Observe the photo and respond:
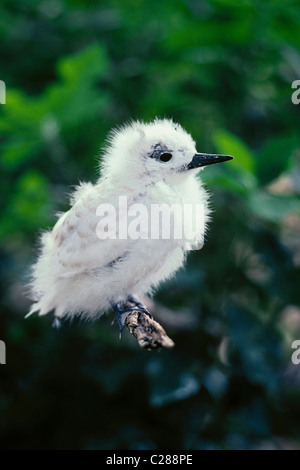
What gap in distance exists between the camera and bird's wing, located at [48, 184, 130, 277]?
0.93 meters

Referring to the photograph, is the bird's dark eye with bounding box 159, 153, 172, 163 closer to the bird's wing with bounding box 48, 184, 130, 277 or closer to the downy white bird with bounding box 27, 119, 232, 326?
the downy white bird with bounding box 27, 119, 232, 326

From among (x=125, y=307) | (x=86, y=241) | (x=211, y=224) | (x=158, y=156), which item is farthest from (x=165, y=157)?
(x=211, y=224)

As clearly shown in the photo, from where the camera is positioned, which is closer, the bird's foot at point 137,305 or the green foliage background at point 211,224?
the bird's foot at point 137,305

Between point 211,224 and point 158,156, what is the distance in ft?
2.03

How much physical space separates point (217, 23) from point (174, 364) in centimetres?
87

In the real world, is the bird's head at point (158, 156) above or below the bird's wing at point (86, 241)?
above

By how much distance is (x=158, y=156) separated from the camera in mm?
947

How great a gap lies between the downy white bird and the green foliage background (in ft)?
0.65

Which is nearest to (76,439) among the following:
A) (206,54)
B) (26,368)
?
(26,368)

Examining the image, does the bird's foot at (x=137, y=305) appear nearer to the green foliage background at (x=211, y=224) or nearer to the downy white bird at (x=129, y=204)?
the downy white bird at (x=129, y=204)

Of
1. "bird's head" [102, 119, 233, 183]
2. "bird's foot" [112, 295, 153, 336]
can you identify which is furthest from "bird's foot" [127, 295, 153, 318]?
"bird's head" [102, 119, 233, 183]

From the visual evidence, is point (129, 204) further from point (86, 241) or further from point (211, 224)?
point (211, 224)

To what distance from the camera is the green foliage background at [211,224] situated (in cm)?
133

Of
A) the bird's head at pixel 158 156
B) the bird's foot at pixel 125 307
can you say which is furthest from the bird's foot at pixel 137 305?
the bird's head at pixel 158 156
